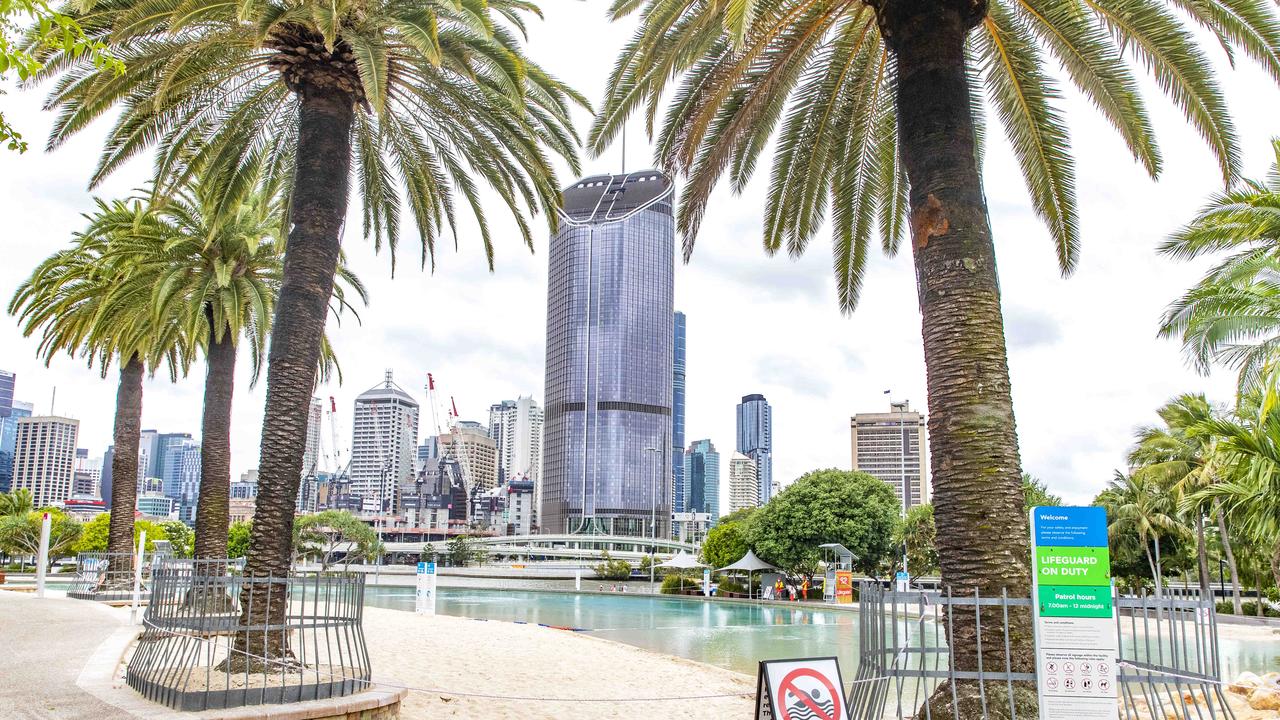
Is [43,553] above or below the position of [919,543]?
above

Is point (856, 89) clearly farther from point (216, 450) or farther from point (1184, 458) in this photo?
point (1184, 458)

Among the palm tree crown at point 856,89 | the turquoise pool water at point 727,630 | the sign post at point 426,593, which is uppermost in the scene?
the palm tree crown at point 856,89

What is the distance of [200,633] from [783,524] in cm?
4661

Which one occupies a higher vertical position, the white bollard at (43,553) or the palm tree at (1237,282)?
the palm tree at (1237,282)

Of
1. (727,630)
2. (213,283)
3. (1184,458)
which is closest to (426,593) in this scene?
(727,630)

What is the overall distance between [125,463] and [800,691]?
2605 centimetres

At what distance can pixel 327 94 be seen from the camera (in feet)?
43.9

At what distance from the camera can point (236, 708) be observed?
8984mm

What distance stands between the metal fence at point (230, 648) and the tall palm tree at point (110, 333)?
48.9 ft

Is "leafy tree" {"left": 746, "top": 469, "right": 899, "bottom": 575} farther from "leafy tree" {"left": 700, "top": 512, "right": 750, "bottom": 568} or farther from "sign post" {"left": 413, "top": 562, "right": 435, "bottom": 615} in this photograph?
"sign post" {"left": 413, "top": 562, "right": 435, "bottom": 615}

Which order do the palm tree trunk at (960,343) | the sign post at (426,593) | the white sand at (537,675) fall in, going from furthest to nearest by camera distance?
the sign post at (426,593) < the white sand at (537,675) < the palm tree trunk at (960,343)

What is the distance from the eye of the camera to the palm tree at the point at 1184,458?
34.9 m

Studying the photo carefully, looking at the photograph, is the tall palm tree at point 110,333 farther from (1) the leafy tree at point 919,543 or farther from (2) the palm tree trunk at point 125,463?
(1) the leafy tree at point 919,543

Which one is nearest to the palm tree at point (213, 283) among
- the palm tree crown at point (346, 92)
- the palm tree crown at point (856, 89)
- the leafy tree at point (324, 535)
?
the palm tree crown at point (346, 92)
